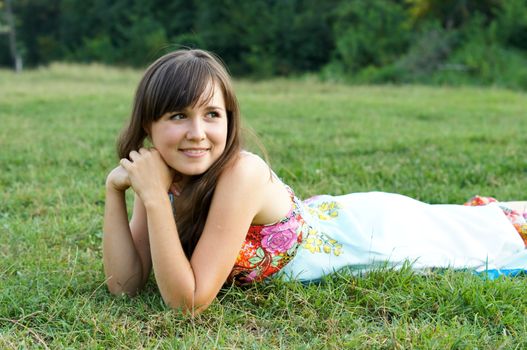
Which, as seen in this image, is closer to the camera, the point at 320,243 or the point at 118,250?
the point at 118,250

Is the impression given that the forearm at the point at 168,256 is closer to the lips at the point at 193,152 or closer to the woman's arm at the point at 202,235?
the woman's arm at the point at 202,235

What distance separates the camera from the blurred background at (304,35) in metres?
19.9

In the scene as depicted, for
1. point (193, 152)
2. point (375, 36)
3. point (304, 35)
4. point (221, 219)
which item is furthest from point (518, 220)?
point (304, 35)

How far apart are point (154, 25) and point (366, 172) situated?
33.3 meters

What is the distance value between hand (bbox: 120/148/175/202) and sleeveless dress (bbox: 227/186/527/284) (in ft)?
1.48

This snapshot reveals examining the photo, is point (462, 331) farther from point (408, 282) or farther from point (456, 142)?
point (456, 142)

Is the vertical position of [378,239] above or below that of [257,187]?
below

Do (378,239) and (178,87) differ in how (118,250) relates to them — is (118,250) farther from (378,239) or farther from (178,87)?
(378,239)

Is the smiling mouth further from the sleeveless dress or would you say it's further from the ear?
the sleeveless dress

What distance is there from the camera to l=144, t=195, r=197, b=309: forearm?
2238 millimetres

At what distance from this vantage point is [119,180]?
246cm

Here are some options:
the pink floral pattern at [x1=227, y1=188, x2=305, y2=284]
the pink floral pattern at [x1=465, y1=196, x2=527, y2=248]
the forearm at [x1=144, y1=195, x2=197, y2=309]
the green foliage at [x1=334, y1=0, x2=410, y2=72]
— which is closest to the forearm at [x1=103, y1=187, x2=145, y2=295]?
the forearm at [x1=144, y1=195, x2=197, y2=309]

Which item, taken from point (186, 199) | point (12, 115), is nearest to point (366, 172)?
point (186, 199)

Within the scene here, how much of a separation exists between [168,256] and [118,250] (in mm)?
383
